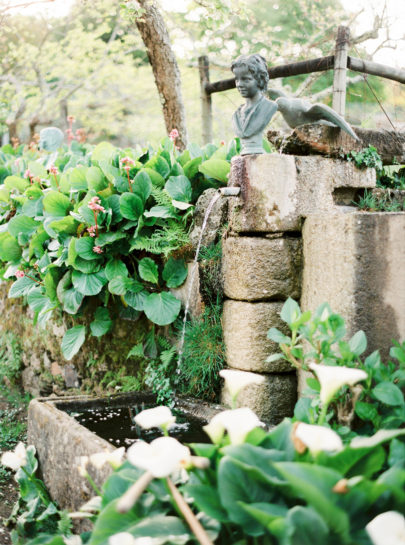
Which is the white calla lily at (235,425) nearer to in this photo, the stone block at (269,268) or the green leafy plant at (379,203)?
the stone block at (269,268)

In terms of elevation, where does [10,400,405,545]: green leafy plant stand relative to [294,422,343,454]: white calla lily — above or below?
below

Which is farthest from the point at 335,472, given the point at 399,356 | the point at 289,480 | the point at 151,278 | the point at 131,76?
the point at 131,76

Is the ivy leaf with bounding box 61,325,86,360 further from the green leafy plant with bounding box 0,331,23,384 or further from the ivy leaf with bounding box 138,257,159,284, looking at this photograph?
the green leafy plant with bounding box 0,331,23,384

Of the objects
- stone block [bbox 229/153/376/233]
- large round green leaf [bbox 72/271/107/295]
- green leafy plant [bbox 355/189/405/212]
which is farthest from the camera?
large round green leaf [bbox 72/271/107/295]

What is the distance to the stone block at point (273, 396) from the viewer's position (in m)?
3.06

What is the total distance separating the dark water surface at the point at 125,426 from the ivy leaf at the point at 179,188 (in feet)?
4.32

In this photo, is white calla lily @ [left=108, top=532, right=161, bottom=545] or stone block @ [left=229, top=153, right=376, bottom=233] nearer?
white calla lily @ [left=108, top=532, right=161, bottom=545]

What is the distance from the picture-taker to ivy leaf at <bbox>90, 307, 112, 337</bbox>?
152 inches

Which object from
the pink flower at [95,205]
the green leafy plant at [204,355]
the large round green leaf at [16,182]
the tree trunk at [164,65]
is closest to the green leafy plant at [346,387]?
the green leafy plant at [204,355]

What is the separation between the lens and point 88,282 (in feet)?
12.2

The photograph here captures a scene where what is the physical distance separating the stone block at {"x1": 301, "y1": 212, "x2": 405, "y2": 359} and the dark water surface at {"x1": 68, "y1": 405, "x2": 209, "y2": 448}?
950 millimetres

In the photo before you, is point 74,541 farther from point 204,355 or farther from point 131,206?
point 131,206

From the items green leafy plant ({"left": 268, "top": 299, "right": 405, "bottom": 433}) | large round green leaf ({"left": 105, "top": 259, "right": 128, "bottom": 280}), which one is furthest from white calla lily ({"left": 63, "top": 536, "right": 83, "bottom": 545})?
large round green leaf ({"left": 105, "top": 259, "right": 128, "bottom": 280})

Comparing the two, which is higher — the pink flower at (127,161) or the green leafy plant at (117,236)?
the pink flower at (127,161)
